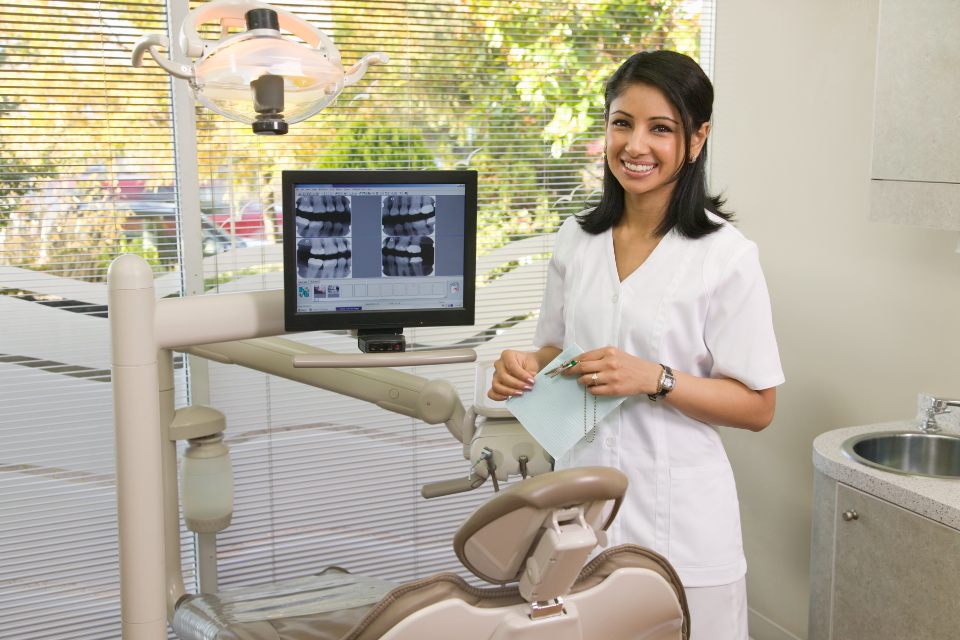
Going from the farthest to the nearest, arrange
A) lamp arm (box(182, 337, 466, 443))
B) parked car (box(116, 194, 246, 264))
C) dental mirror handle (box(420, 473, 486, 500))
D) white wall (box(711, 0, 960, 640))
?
1. parked car (box(116, 194, 246, 264))
2. white wall (box(711, 0, 960, 640))
3. lamp arm (box(182, 337, 466, 443))
4. dental mirror handle (box(420, 473, 486, 500))

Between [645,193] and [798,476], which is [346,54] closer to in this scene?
[645,193]

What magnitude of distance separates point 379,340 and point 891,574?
1.14 metres

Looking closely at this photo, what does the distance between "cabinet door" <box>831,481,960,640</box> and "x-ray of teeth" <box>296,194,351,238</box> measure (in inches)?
47.3

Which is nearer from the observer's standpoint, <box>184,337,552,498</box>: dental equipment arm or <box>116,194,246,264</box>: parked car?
<box>184,337,552,498</box>: dental equipment arm

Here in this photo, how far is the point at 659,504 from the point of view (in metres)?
1.71

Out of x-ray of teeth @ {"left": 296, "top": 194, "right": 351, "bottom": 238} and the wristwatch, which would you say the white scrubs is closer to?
the wristwatch

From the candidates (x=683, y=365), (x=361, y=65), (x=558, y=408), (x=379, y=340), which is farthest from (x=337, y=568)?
(x=361, y=65)

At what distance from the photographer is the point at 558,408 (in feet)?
5.46

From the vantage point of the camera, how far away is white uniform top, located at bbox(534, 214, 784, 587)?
1.65 metres

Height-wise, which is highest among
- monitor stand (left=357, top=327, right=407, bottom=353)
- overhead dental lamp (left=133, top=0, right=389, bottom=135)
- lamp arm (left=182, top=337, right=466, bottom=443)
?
overhead dental lamp (left=133, top=0, right=389, bottom=135)

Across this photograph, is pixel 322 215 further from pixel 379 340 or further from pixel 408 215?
pixel 379 340

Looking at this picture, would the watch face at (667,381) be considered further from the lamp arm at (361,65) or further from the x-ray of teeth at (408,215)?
the lamp arm at (361,65)

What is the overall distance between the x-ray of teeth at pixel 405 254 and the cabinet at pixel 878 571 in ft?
3.38

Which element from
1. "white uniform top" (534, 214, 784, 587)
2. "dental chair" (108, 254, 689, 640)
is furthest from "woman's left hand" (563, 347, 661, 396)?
"dental chair" (108, 254, 689, 640)
